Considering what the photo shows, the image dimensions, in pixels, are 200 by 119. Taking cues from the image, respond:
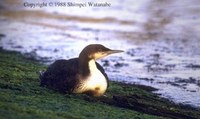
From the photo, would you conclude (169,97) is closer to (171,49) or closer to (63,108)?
(63,108)

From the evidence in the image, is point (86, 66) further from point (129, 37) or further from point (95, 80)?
point (129, 37)

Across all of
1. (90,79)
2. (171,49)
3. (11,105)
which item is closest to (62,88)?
(90,79)

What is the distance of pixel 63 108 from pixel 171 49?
366 inches

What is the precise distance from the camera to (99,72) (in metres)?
8.56

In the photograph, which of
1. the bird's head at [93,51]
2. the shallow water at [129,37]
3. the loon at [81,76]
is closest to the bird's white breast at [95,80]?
the loon at [81,76]

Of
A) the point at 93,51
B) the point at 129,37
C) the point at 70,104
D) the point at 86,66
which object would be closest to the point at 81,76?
the point at 86,66

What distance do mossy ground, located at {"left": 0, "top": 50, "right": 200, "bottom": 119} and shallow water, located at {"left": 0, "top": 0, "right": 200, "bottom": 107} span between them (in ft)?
3.58

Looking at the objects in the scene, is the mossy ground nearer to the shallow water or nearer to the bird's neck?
the bird's neck

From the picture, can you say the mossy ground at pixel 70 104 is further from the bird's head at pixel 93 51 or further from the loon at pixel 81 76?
the bird's head at pixel 93 51

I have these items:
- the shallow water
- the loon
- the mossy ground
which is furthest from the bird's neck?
the shallow water

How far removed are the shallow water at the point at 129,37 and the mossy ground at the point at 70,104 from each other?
3.58ft

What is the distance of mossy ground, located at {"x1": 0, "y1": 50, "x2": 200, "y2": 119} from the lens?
674 centimetres

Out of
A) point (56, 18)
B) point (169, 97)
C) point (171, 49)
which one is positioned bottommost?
point (169, 97)

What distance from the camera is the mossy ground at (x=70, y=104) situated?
22.1 ft
